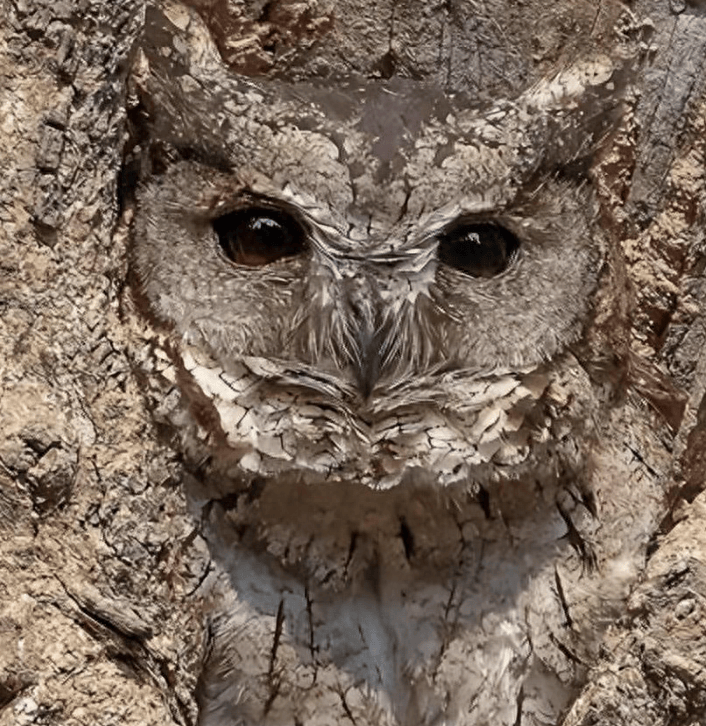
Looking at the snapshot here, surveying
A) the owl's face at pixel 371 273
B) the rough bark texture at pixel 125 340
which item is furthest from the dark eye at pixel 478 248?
the rough bark texture at pixel 125 340

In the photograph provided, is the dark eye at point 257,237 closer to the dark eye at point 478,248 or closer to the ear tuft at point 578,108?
the dark eye at point 478,248

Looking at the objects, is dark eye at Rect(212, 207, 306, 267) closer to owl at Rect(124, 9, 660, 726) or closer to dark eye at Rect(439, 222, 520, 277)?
owl at Rect(124, 9, 660, 726)

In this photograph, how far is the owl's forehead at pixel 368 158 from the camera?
79.6 inches

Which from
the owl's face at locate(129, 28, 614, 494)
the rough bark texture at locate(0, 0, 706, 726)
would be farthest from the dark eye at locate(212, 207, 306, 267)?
the rough bark texture at locate(0, 0, 706, 726)

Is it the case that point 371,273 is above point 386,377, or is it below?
above

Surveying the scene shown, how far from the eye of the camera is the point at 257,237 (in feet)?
6.84

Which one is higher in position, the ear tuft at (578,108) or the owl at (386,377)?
the ear tuft at (578,108)

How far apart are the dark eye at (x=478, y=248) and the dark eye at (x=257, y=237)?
0.18 meters

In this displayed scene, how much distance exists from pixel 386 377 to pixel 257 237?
8.9 inches

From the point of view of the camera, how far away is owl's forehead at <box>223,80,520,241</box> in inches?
79.6

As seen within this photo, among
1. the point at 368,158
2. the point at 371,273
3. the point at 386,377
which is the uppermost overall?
the point at 368,158

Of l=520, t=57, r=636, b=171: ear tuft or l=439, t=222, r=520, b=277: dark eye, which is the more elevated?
l=520, t=57, r=636, b=171: ear tuft

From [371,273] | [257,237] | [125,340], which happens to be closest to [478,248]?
[371,273]

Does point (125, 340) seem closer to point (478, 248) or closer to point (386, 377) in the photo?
point (386, 377)
